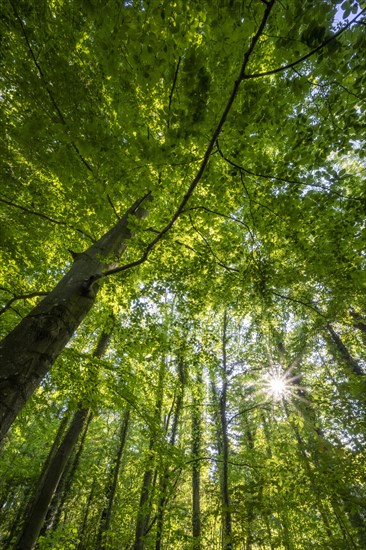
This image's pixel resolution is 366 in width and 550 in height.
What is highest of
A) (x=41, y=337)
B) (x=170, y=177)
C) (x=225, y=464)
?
(x=170, y=177)

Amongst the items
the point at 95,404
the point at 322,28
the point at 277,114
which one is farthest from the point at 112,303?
the point at 322,28

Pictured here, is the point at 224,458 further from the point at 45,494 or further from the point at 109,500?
the point at 109,500

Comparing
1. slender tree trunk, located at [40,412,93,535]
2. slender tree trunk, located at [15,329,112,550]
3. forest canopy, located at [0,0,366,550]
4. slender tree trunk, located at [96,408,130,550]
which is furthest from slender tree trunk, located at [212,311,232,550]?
slender tree trunk, located at [40,412,93,535]

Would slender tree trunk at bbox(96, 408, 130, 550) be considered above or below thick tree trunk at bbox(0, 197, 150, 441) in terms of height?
above

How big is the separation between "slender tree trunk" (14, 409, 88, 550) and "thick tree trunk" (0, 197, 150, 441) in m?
4.89

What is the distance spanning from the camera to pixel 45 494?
5.41 metres

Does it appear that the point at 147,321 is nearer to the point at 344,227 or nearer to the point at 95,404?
the point at 95,404

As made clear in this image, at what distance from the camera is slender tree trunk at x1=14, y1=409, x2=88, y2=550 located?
4.68m

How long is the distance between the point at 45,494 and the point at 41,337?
539cm

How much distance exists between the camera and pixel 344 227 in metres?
2.97

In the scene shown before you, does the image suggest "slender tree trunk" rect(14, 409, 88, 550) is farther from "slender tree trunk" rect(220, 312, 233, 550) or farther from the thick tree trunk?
the thick tree trunk

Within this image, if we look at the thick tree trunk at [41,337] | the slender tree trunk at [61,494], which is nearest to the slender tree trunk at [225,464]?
the thick tree trunk at [41,337]

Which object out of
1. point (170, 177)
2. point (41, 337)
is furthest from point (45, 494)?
point (170, 177)

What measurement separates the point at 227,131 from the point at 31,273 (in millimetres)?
4238
